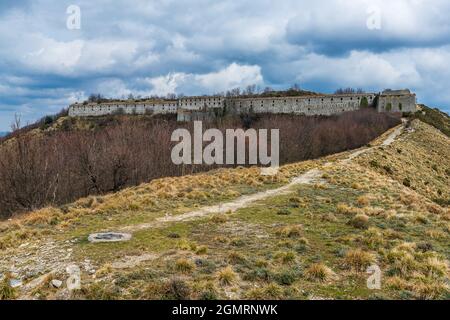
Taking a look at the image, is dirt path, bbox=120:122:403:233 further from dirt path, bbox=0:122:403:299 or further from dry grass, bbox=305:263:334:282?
dry grass, bbox=305:263:334:282

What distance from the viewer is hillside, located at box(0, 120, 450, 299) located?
842 cm

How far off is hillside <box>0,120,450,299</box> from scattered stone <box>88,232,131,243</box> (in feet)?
0.82

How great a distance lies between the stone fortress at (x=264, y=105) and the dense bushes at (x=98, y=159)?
91.4 feet

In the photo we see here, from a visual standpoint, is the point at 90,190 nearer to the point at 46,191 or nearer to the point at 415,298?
the point at 46,191

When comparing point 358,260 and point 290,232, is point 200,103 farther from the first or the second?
point 358,260

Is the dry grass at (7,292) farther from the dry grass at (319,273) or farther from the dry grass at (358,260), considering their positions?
the dry grass at (358,260)

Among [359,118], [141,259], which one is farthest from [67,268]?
[359,118]

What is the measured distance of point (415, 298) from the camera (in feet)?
27.1

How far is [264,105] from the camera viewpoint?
109 metres

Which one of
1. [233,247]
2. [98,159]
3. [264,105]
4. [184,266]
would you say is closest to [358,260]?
[233,247]

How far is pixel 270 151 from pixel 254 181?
2699 centimetres

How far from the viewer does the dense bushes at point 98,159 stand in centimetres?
2511

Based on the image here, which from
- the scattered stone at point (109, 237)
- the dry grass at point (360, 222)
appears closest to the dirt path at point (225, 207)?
the scattered stone at point (109, 237)
